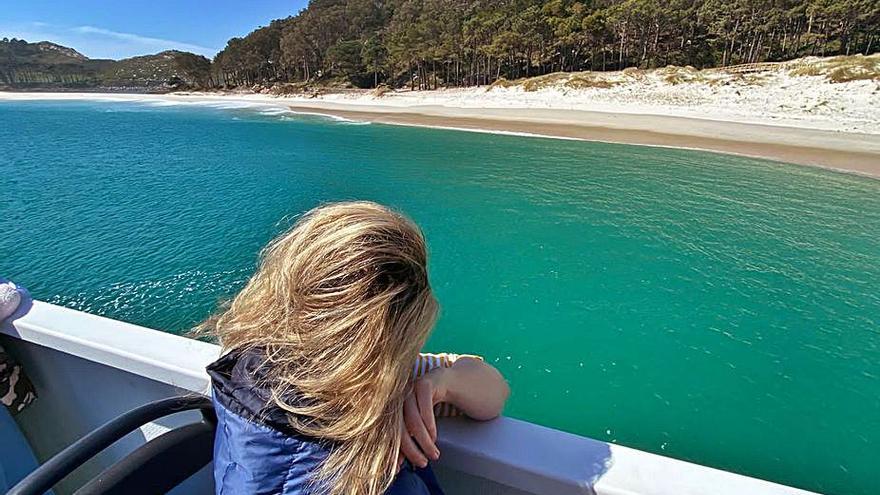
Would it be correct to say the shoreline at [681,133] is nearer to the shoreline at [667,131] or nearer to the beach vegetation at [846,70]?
the shoreline at [667,131]

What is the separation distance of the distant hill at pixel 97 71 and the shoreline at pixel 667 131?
63.7 metres

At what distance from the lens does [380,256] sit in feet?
3.28

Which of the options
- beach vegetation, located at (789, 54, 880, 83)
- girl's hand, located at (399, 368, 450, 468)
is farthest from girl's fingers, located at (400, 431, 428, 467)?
beach vegetation, located at (789, 54, 880, 83)

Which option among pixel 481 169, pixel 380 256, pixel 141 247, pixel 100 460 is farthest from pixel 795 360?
pixel 481 169

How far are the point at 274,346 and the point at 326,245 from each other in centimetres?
25

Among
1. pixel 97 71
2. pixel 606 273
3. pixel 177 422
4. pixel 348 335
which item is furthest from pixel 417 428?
pixel 97 71

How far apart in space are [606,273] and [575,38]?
45508 mm

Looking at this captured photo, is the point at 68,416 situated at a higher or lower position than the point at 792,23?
lower

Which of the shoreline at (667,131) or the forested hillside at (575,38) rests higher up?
the forested hillside at (575,38)

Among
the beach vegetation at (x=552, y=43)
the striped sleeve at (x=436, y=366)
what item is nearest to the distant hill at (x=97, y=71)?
the beach vegetation at (x=552, y=43)

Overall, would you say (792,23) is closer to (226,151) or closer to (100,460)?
(226,151)

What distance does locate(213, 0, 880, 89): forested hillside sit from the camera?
4003 centimetres

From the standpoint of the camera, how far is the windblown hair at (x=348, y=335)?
2.97 ft

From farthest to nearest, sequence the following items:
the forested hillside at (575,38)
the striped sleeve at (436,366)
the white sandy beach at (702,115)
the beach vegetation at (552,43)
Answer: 1. the forested hillside at (575,38)
2. the beach vegetation at (552,43)
3. the white sandy beach at (702,115)
4. the striped sleeve at (436,366)
